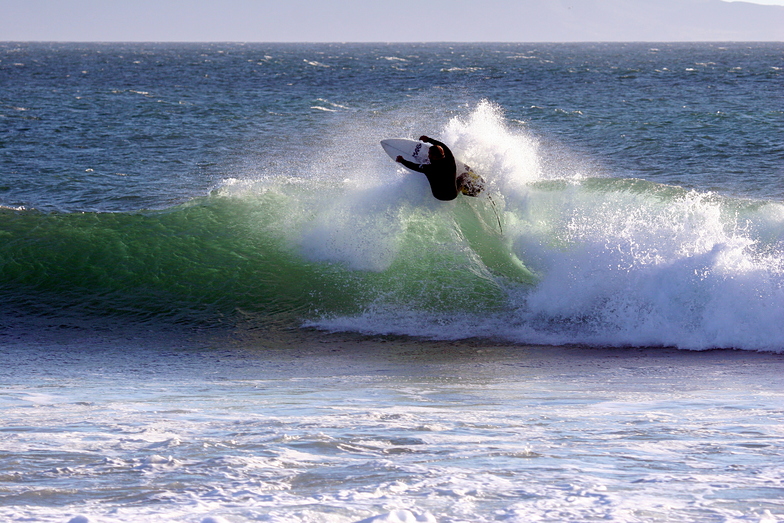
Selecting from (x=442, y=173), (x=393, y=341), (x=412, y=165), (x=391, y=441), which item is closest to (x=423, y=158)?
(x=412, y=165)

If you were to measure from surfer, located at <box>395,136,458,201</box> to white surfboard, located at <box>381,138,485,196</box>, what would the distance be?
0.50ft

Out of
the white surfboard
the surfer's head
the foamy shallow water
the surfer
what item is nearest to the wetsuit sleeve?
the surfer

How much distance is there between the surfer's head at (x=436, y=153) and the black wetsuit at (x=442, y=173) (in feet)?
0.15

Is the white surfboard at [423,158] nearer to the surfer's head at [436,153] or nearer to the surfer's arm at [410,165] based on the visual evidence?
the surfer's arm at [410,165]

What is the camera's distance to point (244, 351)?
Answer: 9516 millimetres

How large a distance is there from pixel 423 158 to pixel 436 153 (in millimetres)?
481

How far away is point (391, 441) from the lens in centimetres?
536

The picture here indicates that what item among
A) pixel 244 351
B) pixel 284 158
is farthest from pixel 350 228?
pixel 284 158

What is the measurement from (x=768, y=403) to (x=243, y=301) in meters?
7.45

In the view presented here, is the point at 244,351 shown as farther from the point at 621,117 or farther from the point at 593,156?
the point at 621,117

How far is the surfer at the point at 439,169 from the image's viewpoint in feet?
38.2

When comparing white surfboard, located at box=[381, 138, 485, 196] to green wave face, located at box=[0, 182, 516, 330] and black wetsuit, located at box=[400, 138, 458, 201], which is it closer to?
black wetsuit, located at box=[400, 138, 458, 201]

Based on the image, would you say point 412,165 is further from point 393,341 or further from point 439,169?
point 393,341

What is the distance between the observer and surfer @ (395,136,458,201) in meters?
11.6
